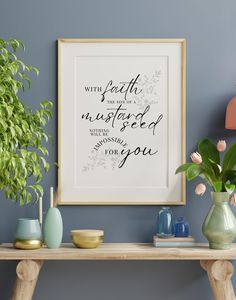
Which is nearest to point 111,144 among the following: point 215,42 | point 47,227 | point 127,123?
point 127,123

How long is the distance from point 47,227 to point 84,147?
48 cm

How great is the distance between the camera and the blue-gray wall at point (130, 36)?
2873mm

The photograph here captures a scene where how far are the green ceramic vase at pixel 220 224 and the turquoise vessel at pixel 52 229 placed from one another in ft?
2.30

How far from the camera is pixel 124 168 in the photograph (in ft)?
9.43

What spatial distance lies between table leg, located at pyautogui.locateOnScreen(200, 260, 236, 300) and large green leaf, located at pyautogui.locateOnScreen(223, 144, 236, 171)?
0.47 meters

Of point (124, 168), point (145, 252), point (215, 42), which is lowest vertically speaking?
point (145, 252)

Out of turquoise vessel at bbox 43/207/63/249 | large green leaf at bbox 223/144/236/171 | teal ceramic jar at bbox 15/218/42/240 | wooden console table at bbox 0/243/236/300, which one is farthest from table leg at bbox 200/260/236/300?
teal ceramic jar at bbox 15/218/42/240

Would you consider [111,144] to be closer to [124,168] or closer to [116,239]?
[124,168]

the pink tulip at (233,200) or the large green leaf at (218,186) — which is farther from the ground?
the large green leaf at (218,186)

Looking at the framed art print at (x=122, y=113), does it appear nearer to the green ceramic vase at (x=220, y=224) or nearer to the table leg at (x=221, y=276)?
the green ceramic vase at (x=220, y=224)

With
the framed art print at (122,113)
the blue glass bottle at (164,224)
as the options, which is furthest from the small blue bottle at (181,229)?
the framed art print at (122,113)

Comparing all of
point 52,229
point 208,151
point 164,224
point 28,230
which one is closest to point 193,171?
point 208,151

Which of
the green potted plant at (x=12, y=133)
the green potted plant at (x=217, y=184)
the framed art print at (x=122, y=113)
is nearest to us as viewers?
the green potted plant at (x=12, y=133)

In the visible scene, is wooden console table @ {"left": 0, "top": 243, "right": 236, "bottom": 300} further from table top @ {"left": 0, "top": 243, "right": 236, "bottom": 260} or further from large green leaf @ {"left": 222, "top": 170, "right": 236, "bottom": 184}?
large green leaf @ {"left": 222, "top": 170, "right": 236, "bottom": 184}
